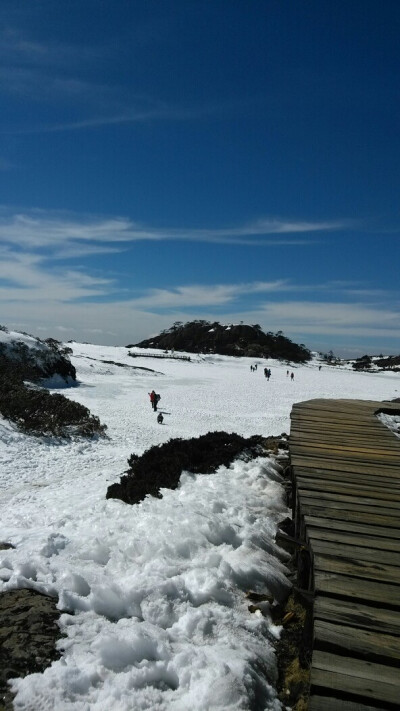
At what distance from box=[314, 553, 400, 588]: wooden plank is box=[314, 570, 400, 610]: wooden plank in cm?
4

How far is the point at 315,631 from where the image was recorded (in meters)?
2.85

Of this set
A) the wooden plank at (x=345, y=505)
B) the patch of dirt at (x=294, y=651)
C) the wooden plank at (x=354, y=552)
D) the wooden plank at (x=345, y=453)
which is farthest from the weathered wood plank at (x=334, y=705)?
the wooden plank at (x=345, y=453)

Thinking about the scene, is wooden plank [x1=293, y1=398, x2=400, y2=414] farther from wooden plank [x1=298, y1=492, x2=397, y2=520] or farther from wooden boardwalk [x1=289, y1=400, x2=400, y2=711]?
wooden plank [x1=298, y1=492, x2=397, y2=520]

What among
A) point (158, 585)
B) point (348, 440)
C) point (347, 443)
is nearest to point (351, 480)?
point (347, 443)

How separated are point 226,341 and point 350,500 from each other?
4258 inches

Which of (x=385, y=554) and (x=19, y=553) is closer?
(x=385, y=554)

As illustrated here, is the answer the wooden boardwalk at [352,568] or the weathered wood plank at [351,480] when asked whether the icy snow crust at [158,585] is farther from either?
the weathered wood plank at [351,480]

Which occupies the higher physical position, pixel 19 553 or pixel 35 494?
pixel 19 553

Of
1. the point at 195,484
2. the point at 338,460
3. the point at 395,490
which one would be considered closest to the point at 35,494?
the point at 195,484

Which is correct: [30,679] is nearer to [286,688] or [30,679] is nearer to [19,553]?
[286,688]

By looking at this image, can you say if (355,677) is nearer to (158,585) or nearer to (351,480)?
(158,585)

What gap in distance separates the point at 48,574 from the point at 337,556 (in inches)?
117

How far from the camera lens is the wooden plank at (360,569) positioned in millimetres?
3455

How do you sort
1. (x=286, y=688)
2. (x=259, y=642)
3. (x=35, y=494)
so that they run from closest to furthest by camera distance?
(x=286, y=688) → (x=259, y=642) → (x=35, y=494)
